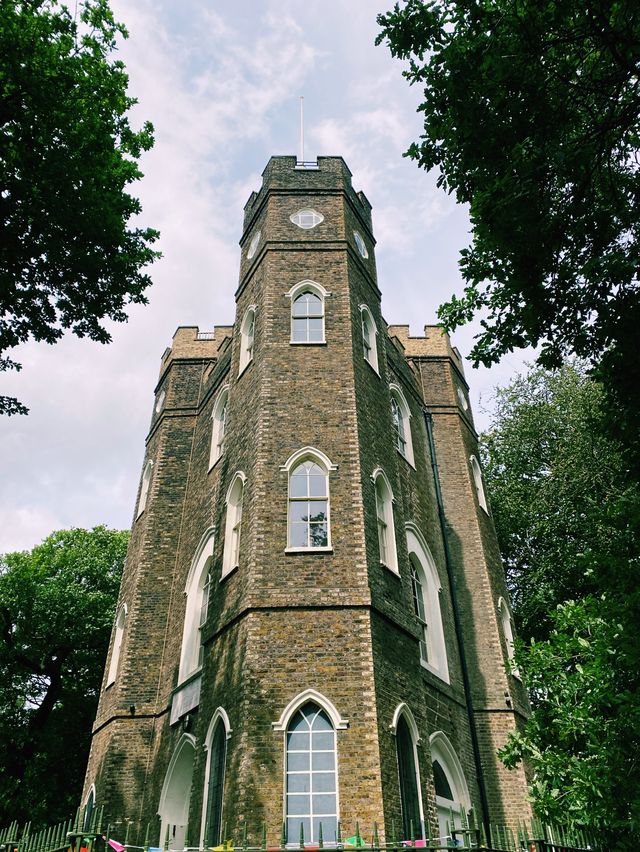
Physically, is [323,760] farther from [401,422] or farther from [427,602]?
[401,422]

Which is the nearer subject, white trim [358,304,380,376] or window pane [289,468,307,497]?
window pane [289,468,307,497]

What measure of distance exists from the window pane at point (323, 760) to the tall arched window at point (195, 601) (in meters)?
4.94

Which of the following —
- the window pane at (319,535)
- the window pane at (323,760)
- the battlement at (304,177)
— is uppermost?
the battlement at (304,177)

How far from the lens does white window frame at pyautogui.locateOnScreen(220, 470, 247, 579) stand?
12.4m

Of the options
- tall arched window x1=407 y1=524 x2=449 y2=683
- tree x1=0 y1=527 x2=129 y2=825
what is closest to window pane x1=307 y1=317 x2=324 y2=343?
tall arched window x1=407 y1=524 x2=449 y2=683

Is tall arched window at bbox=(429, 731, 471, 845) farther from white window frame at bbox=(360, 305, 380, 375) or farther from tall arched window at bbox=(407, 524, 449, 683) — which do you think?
white window frame at bbox=(360, 305, 380, 375)

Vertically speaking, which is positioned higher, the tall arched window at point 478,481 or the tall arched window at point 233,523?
the tall arched window at point 478,481

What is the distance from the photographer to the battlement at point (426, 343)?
840 inches

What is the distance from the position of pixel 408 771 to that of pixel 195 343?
13.8 m

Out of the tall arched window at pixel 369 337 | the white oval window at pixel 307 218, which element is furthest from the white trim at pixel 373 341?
the white oval window at pixel 307 218

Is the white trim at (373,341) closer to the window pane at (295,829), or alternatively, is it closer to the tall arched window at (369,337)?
the tall arched window at (369,337)

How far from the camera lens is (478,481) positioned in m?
20.0

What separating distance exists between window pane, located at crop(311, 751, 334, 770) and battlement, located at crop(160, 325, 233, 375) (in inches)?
512

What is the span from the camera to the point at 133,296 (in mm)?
12102
